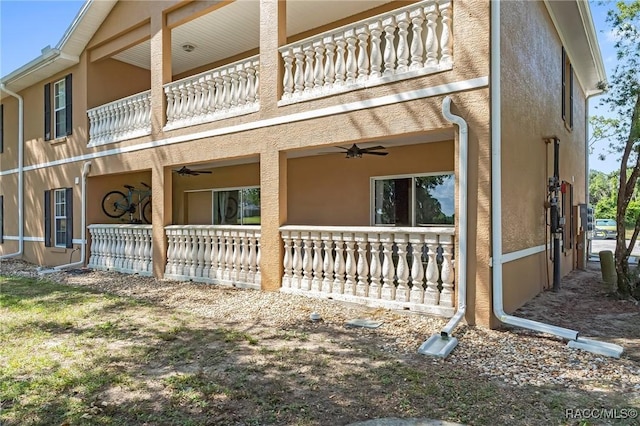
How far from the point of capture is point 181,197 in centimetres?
1383

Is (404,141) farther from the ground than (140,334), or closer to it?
farther from the ground

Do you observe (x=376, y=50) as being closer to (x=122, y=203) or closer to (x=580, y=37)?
(x=580, y=37)

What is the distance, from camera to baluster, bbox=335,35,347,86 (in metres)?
6.85

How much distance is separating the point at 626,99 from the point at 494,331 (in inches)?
254

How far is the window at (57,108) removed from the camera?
1223cm

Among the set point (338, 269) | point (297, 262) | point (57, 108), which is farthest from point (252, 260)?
point (57, 108)

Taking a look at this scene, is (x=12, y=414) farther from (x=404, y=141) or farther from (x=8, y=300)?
(x=404, y=141)

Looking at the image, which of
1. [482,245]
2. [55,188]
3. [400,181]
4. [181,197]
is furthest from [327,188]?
[55,188]

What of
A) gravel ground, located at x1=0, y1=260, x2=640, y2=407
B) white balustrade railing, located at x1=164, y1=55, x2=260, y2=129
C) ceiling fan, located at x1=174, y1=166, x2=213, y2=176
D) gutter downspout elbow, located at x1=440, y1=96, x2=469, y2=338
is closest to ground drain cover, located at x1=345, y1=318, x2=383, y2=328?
gravel ground, located at x1=0, y1=260, x2=640, y2=407

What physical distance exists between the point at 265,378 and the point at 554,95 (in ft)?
28.1

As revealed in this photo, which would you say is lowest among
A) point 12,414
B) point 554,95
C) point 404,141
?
point 12,414

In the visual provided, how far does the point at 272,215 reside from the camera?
750 centimetres

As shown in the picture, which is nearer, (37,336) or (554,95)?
(37,336)

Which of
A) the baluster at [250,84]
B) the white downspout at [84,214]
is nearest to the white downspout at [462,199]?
the baluster at [250,84]
